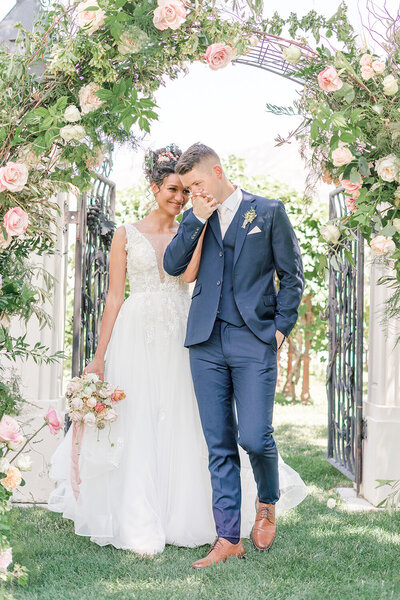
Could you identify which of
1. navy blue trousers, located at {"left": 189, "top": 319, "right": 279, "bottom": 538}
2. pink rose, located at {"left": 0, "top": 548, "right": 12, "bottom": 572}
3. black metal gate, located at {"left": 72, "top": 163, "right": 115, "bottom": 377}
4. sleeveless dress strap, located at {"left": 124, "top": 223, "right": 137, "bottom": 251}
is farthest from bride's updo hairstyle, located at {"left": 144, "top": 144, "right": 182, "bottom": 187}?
pink rose, located at {"left": 0, "top": 548, "right": 12, "bottom": 572}

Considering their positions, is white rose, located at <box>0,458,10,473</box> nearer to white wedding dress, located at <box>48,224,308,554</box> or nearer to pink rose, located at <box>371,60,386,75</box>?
white wedding dress, located at <box>48,224,308,554</box>

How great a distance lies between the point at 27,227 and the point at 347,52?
1.59 m

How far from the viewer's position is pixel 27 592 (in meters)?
3.10

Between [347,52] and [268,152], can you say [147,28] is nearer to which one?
[347,52]

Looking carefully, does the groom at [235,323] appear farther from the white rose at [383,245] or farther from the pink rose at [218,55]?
the white rose at [383,245]

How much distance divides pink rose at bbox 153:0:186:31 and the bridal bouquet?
177 centimetres

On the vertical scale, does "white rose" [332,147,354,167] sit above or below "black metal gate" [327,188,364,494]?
above

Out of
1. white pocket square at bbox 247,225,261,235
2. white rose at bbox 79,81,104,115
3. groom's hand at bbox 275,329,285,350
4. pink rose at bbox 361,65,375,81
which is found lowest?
groom's hand at bbox 275,329,285,350

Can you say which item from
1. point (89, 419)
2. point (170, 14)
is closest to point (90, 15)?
point (170, 14)

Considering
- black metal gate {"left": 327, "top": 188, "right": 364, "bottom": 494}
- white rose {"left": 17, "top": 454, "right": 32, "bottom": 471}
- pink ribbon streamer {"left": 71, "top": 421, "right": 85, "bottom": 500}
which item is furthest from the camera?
black metal gate {"left": 327, "top": 188, "right": 364, "bottom": 494}

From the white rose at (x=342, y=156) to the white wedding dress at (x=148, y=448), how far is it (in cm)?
137

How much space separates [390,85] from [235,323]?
51.6 inches

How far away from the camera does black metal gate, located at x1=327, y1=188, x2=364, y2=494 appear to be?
202 inches

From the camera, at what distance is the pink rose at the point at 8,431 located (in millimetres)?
2967
